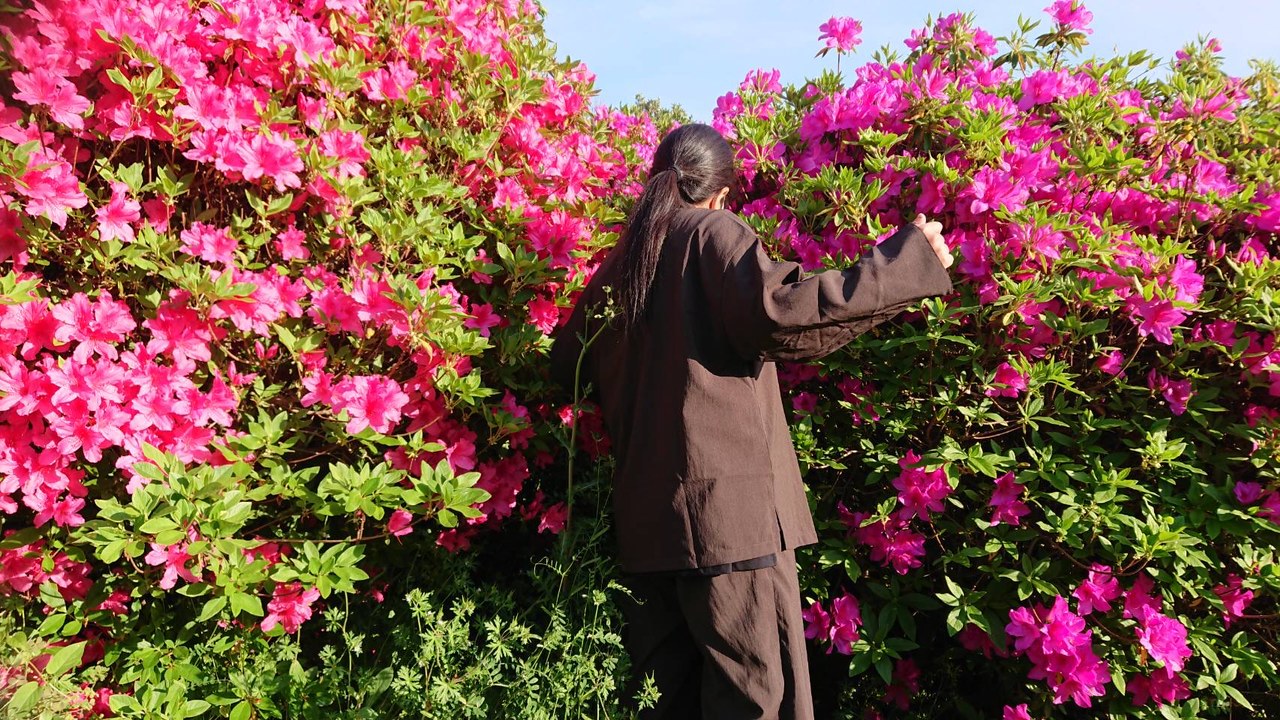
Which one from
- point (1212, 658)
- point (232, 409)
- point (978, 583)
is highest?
point (232, 409)

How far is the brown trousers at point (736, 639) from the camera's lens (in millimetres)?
1981

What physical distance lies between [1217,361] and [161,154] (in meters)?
2.85

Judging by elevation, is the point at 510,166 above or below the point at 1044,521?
above

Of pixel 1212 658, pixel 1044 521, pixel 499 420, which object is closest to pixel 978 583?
pixel 1044 521

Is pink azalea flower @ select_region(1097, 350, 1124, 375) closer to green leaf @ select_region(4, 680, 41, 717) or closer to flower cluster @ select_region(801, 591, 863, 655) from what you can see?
flower cluster @ select_region(801, 591, 863, 655)

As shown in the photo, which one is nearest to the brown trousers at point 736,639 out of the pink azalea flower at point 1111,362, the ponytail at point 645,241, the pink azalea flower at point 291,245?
the ponytail at point 645,241

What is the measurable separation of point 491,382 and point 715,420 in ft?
2.46

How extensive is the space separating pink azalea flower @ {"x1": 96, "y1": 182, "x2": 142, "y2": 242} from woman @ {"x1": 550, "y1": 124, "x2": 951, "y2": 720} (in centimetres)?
111

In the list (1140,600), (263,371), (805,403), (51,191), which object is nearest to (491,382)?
(263,371)

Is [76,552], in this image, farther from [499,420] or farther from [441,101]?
[441,101]

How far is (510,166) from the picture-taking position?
263 cm

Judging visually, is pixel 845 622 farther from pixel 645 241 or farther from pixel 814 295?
pixel 645 241

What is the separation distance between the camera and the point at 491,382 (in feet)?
7.97

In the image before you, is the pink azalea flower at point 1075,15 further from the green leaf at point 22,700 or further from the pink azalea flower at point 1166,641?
the green leaf at point 22,700
